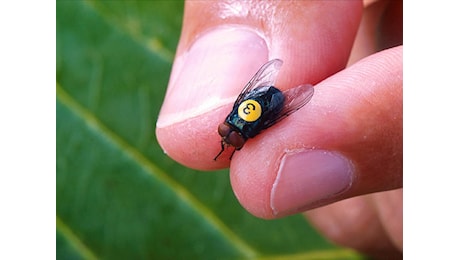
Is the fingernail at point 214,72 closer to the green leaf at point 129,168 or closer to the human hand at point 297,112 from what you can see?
the human hand at point 297,112

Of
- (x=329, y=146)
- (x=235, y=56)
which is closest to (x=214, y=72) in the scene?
(x=235, y=56)

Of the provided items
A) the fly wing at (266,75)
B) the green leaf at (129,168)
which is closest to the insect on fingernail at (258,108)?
the fly wing at (266,75)

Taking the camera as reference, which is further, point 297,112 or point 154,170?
point 154,170

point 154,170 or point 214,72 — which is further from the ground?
point 214,72

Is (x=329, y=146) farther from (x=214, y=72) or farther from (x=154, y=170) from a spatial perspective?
(x=154, y=170)

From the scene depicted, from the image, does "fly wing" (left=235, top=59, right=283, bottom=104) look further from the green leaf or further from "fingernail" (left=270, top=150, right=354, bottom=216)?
the green leaf
